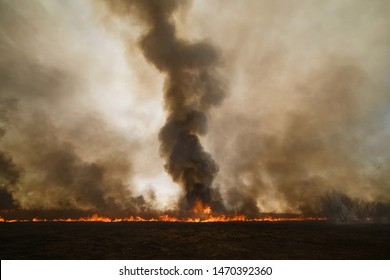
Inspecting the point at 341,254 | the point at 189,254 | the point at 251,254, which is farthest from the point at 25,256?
the point at 341,254

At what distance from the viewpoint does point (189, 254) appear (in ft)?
173

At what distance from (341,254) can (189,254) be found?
30516 mm

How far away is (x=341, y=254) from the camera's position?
173 feet

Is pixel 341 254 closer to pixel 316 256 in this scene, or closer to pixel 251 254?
pixel 316 256
